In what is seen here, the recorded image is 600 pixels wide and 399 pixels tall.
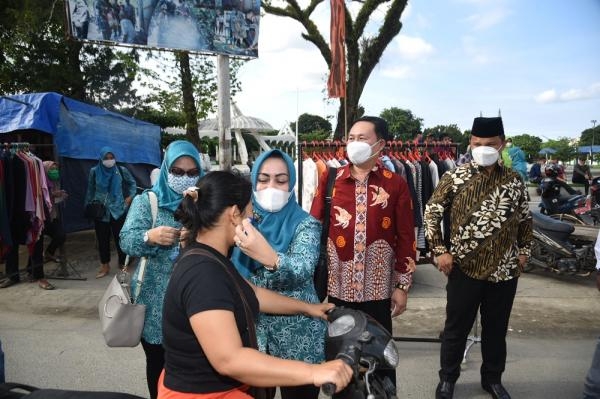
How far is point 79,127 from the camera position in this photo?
7.98 m

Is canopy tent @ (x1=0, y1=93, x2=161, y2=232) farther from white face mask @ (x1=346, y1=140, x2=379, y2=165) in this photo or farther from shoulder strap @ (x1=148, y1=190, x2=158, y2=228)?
white face mask @ (x1=346, y1=140, x2=379, y2=165)

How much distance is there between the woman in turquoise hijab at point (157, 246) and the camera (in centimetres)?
244

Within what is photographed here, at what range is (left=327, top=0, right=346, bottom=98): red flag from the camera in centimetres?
866

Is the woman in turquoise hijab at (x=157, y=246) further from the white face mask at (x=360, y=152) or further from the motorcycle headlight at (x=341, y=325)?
the motorcycle headlight at (x=341, y=325)

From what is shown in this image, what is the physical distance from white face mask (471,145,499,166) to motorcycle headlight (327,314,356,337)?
1852 millimetres

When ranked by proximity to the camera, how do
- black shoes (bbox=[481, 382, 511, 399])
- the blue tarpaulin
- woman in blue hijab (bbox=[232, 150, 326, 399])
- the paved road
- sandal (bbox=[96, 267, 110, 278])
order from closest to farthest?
woman in blue hijab (bbox=[232, 150, 326, 399])
black shoes (bbox=[481, 382, 511, 399])
the paved road
sandal (bbox=[96, 267, 110, 278])
the blue tarpaulin

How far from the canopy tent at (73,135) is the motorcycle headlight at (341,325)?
6184 mm

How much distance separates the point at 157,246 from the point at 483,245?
1968 mm

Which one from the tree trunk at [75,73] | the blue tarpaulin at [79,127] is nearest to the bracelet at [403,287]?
the blue tarpaulin at [79,127]

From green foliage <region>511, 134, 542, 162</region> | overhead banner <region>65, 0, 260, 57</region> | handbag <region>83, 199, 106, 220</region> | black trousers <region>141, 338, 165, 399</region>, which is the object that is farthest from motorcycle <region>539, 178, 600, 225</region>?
green foliage <region>511, 134, 542, 162</region>

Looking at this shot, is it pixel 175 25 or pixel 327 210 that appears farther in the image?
pixel 175 25

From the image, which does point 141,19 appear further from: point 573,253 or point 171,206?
point 573,253

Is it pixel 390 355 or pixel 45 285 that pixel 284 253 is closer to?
pixel 390 355

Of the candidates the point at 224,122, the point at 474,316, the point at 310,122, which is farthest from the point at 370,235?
the point at 310,122
